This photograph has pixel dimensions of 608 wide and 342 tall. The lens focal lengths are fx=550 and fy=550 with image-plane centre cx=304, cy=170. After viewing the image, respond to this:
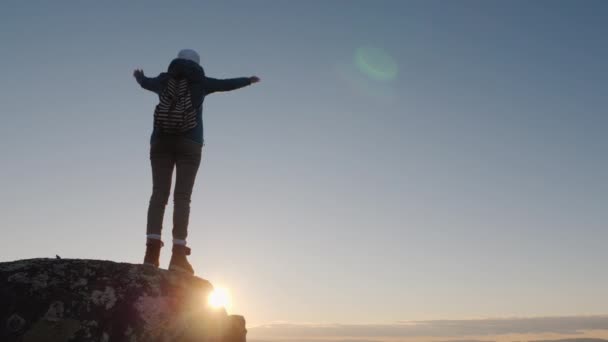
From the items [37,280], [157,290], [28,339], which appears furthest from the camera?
[157,290]

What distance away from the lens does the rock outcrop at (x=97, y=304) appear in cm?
588

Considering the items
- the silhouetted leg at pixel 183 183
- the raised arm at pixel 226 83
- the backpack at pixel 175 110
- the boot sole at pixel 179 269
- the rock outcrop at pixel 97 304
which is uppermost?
the raised arm at pixel 226 83

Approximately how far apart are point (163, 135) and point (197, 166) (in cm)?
70

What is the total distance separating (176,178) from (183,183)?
0.14 m

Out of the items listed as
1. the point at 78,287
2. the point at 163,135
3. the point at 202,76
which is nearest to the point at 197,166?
the point at 163,135

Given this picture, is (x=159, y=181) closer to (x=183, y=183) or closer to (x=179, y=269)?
(x=183, y=183)

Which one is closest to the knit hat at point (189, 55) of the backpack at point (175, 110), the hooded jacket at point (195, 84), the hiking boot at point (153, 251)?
the hooded jacket at point (195, 84)

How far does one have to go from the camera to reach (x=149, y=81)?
9023 mm

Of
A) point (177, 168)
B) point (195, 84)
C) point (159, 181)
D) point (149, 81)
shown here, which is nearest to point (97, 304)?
point (159, 181)

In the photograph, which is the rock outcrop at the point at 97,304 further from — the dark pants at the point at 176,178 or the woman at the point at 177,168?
the dark pants at the point at 176,178

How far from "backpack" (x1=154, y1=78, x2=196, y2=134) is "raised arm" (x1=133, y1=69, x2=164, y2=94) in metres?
0.42

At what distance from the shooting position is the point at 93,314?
20.0 feet

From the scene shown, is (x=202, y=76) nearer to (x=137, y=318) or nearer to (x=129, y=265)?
(x=129, y=265)

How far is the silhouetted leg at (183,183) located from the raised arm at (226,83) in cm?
99
